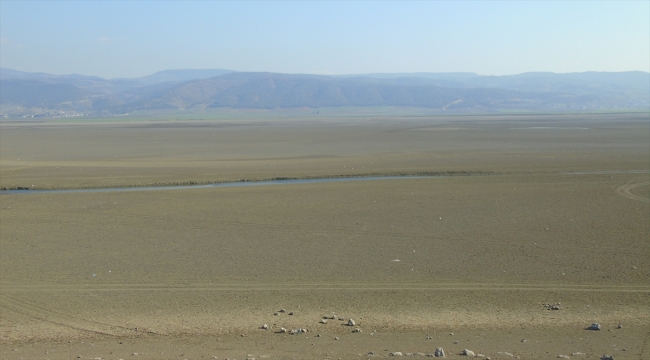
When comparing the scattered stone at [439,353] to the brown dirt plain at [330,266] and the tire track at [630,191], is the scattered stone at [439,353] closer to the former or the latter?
the brown dirt plain at [330,266]

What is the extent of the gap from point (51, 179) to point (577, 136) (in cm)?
4478

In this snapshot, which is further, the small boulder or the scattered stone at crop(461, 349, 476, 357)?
the small boulder

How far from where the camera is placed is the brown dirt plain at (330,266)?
9711mm

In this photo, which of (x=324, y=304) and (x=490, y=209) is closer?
(x=324, y=304)

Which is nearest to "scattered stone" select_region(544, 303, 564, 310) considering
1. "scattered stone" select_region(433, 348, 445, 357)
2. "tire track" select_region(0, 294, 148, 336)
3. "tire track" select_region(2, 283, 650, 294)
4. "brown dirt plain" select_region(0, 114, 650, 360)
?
"brown dirt plain" select_region(0, 114, 650, 360)

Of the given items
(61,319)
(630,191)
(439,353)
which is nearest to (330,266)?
(61,319)

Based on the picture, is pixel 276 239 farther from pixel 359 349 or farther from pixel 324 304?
pixel 359 349

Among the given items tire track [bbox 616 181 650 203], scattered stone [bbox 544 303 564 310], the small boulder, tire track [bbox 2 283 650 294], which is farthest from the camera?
tire track [bbox 616 181 650 203]

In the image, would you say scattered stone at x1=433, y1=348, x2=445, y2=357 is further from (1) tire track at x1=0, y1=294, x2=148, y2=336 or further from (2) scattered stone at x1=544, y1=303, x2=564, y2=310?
(1) tire track at x1=0, y1=294, x2=148, y2=336

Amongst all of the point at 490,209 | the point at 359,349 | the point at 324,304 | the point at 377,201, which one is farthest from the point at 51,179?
the point at 359,349

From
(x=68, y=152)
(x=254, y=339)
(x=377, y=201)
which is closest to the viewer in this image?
(x=254, y=339)

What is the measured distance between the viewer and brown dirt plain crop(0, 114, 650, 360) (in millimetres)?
9711

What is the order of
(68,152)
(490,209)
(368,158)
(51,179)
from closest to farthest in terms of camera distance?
(490,209)
(51,179)
(368,158)
(68,152)

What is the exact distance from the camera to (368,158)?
40.0m
